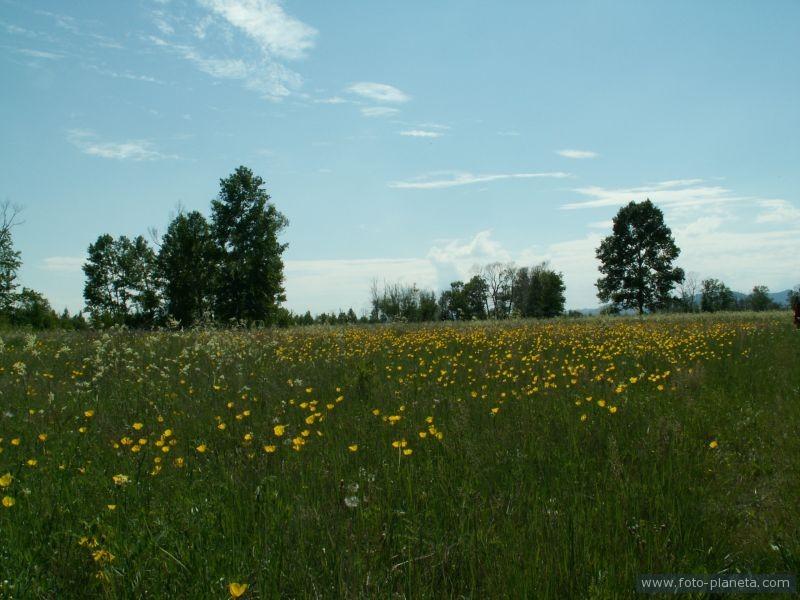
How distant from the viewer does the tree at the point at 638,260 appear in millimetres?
49031

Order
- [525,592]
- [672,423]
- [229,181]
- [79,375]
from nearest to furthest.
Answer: [525,592]
[672,423]
[79,375]
[229,181]

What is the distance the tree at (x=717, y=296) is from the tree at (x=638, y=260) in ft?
133

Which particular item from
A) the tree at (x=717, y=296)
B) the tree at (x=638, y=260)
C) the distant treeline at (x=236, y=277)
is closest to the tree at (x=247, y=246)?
the distant treeline at (x=236, y=277)

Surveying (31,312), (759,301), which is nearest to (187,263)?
(31,312)

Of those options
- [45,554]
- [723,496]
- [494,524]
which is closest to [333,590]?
[494,524]

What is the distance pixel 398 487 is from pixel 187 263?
140 ft

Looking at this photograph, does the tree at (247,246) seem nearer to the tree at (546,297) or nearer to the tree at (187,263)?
the tree at (187,263)

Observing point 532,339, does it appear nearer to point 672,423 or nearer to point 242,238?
point 672,423

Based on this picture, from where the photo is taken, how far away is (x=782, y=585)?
2.26 metres

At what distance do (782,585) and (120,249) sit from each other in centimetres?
6890

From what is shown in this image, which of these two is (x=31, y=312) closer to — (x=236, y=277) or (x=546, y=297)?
(x=236, y=277)

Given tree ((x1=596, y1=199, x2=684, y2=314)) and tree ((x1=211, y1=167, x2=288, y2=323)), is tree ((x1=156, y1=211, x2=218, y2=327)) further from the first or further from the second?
tree ((x1=596, y1=199, x2=684, y2=314))

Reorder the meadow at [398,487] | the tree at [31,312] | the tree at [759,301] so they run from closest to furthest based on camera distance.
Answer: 1. the meadow at [398,487]
2. the tree at [31,312]
3. the tree at [759,301]

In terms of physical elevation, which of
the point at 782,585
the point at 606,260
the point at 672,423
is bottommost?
the point at 782,585
